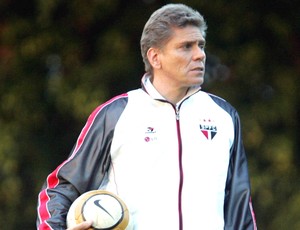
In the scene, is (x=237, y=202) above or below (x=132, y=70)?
below

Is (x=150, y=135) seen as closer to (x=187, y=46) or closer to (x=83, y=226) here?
(x=187, y=46)

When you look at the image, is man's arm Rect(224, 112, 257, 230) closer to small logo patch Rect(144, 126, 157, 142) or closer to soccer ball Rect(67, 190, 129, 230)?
small logo patch Rect(144, 126, 157, 142)

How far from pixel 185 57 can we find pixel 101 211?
0.77 meters

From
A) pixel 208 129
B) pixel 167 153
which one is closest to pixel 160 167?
pixel 167 153

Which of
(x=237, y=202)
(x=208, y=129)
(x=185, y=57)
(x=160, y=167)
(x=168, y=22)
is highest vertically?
(x=168, y=22)

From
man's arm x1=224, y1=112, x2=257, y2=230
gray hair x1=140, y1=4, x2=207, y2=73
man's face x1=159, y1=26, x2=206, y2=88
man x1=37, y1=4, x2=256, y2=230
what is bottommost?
man's arm x1=224, y1=112, x2=257, y2=230

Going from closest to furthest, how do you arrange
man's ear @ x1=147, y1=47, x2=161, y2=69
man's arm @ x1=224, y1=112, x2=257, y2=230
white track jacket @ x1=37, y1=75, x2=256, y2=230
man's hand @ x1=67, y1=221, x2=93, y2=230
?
man's hand @ x1=67, y1=221, x2=93, y2=230
white track jacket @ x1=37, y1=75, x2=256, y2=230
man's arm @ x1=224, y1=112, x2=257, y2=230
man's ear @ x1=147, y1=47, x2=161, y2=69

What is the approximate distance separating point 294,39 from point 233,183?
141 inches

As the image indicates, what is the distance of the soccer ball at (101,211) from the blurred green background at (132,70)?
356 centimetres

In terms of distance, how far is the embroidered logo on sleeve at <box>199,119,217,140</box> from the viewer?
4590 mm

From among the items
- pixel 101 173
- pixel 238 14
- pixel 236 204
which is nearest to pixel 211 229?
pixel 236 204

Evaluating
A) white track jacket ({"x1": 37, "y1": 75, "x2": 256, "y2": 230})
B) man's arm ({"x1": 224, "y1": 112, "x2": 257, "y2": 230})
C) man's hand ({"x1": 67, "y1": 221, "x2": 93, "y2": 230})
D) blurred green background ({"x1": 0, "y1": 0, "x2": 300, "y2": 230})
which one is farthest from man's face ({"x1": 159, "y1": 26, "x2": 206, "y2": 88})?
blurred green background ({"x1": 0, "y1": 0, "x2": 300, "y2": 230})

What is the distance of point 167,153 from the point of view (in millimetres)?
4512

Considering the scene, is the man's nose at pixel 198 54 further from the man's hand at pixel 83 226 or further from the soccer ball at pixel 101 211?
the man's hand at pixel 83 226
